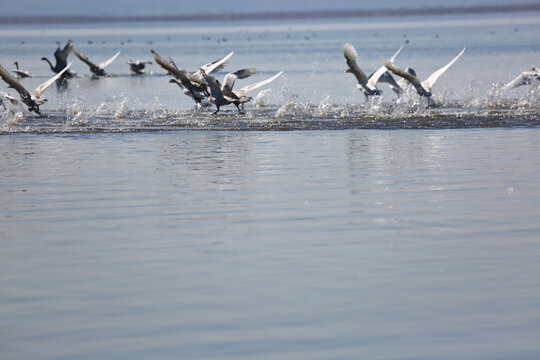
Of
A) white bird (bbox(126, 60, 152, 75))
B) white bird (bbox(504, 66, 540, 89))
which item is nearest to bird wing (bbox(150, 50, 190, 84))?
white bird (bbox(504, 66, 540, 89))

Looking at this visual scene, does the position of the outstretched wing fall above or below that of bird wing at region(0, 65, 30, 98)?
above

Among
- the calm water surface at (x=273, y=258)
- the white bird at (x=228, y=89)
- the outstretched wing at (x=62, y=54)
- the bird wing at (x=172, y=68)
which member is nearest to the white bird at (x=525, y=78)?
the white bird at (x=228, y=89)

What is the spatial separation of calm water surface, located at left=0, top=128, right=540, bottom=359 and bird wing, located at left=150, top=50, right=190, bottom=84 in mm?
6812

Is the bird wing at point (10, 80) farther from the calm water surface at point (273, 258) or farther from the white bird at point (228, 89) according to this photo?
the calm water surface at point (273, 258)

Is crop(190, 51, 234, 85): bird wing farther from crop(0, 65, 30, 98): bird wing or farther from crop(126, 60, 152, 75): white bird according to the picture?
crop(126, 60, 152, 75): white bird

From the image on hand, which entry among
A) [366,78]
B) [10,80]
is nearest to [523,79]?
[366,78]

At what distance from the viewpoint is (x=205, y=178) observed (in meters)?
15.8

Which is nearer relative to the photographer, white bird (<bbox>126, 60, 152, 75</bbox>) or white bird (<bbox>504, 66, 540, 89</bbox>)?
white bird (<bbox>504, 66, 540, 89</bbox>)

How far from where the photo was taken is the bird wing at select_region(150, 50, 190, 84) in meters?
24.5

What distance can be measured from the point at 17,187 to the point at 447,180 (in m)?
6.29

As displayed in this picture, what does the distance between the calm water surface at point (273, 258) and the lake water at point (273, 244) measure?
26 mm

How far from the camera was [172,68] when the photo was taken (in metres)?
25.1

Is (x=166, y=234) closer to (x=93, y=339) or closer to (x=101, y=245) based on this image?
(x=101, y=245)

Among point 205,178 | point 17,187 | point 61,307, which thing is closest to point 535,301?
point 61,307
